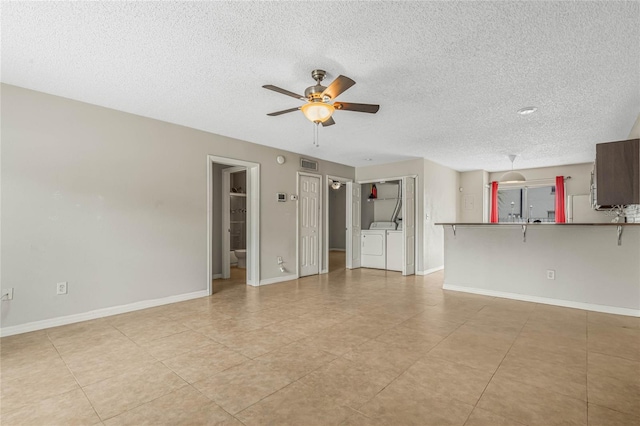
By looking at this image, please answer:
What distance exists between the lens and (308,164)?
6.42 m

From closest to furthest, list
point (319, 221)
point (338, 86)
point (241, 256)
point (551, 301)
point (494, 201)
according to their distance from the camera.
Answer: point (338, 86)
point (551, 301)
point (319, 221)
point (241, 256)
point (494, 201)

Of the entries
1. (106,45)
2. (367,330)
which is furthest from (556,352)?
(106,45)

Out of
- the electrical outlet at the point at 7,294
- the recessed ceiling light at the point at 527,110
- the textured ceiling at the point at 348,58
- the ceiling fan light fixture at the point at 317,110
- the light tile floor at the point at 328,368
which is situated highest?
the textured ceiling at the point at 348,58

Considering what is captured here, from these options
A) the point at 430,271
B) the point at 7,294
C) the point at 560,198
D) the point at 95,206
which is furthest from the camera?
the point at 560,198

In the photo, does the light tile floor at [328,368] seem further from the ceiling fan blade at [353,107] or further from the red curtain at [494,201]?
the red curtain at [494,201]

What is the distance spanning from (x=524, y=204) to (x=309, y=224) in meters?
6.34

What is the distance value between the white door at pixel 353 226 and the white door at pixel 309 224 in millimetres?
1039

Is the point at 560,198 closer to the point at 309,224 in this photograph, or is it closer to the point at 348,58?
the point at 309,224

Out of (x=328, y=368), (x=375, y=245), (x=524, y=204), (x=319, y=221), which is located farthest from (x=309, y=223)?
(x=524, y=204)

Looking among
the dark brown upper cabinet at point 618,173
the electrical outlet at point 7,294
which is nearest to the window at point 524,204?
the dark brown upper cabinet at point 618,173

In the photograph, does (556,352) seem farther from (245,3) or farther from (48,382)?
(48,382)

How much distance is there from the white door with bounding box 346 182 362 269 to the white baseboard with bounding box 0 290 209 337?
12.1ft

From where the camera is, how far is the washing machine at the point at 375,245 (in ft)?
23.8

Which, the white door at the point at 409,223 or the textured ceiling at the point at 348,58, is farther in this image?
the white door at the point at 409,223
